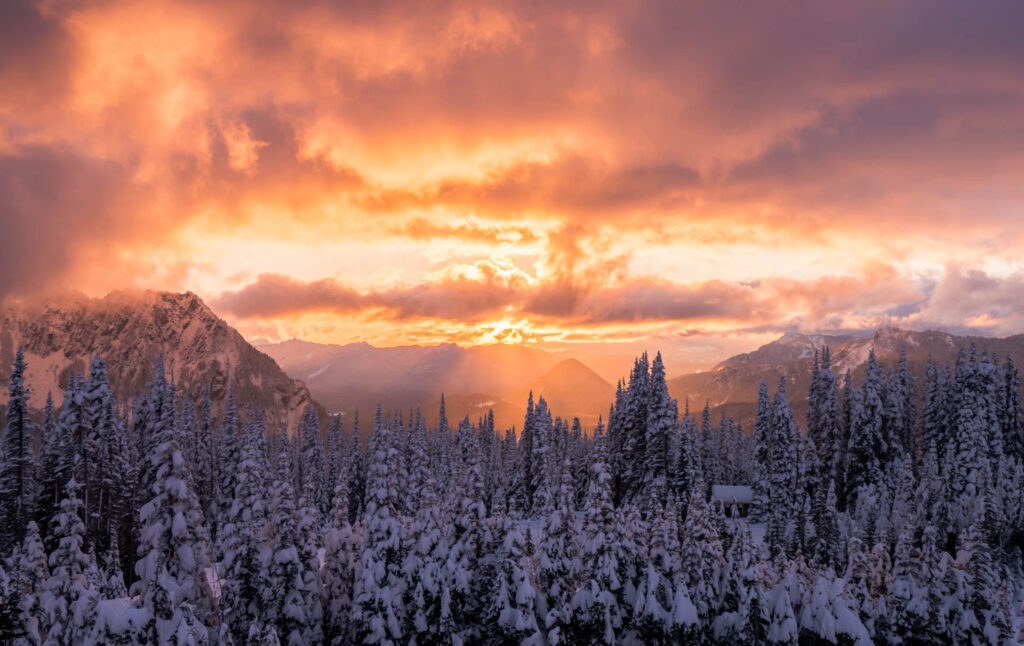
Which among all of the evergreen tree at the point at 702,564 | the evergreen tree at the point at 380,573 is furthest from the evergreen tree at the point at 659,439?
the evergreen tree at the point at 380,573

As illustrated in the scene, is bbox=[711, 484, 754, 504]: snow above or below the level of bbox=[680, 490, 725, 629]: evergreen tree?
below

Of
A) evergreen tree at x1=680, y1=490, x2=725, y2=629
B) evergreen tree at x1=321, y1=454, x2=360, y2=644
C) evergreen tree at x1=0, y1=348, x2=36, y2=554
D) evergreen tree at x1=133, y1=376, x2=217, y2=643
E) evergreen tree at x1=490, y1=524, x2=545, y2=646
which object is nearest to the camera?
evergreen tree at x1=133, y1=376, x2=217, y2=643

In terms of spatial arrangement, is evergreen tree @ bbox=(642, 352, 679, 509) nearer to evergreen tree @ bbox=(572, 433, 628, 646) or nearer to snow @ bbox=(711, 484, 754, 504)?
evergreen tree @ bbox=(572, 433, 628, 646)

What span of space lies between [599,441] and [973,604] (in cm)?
1892

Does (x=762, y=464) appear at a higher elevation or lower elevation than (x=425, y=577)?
lower

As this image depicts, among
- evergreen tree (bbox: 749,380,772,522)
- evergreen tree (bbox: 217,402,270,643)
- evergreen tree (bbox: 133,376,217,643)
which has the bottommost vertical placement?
evergreen tree (bbox: 749,380,772,522)

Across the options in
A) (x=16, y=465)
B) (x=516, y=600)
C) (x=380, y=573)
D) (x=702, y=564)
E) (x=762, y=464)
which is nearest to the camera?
(x=516, y=600)

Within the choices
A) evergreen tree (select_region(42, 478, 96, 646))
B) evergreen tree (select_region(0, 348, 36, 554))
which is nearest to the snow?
evergreen tree (select_region(0, 348, 36, 554))

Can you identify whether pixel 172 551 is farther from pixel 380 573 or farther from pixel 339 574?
pixel 339 574

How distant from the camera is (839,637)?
82.7ft

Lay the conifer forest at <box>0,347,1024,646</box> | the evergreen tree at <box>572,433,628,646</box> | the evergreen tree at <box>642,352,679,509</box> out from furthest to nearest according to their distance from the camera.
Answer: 1. the evergreen tree at <box>642,352,679,509</box>
2. the evergreen tree at <box>572,433,628,646</box>
3. the conifer forest at <box>0,347,1024,646</box>

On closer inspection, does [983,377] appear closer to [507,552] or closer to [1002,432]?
[1002,432]

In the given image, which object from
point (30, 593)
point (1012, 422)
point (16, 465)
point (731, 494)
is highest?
point (16, 465)

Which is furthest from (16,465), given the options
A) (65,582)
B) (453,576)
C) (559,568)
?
(559,568)
